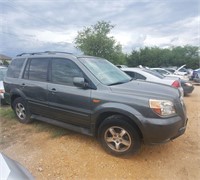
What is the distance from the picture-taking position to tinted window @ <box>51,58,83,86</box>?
348 centimetres

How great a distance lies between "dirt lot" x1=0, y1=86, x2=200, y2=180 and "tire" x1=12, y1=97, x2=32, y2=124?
49cm

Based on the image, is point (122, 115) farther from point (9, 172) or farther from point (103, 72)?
point (9, 172)

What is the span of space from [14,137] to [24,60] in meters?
1.96

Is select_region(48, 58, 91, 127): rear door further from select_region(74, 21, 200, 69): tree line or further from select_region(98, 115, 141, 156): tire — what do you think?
select_region(74, 21, 200, 69): tree line

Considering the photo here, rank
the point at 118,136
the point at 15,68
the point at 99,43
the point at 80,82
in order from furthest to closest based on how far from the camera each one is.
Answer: the point at 99,43 < the point at 15,68 < the point at 80,82 < the point at 118,136

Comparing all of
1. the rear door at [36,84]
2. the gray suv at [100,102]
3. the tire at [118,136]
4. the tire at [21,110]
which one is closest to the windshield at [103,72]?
the gray suv at [100,102]

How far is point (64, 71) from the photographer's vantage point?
3.65 meters

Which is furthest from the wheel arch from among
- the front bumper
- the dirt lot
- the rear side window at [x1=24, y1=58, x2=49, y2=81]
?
the rear side window at [x1=24, y1=58, x2=49, y2=81]

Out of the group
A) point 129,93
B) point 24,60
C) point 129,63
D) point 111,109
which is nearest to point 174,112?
point 129,93

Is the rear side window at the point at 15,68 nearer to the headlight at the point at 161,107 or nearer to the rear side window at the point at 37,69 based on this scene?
the rear side window at the point at 37,69

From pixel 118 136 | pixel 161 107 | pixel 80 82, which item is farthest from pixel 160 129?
pixel 80 82

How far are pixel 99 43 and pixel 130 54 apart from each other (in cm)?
1798

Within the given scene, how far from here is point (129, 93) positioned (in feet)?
9.62

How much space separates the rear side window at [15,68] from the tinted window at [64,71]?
1.33 meters
